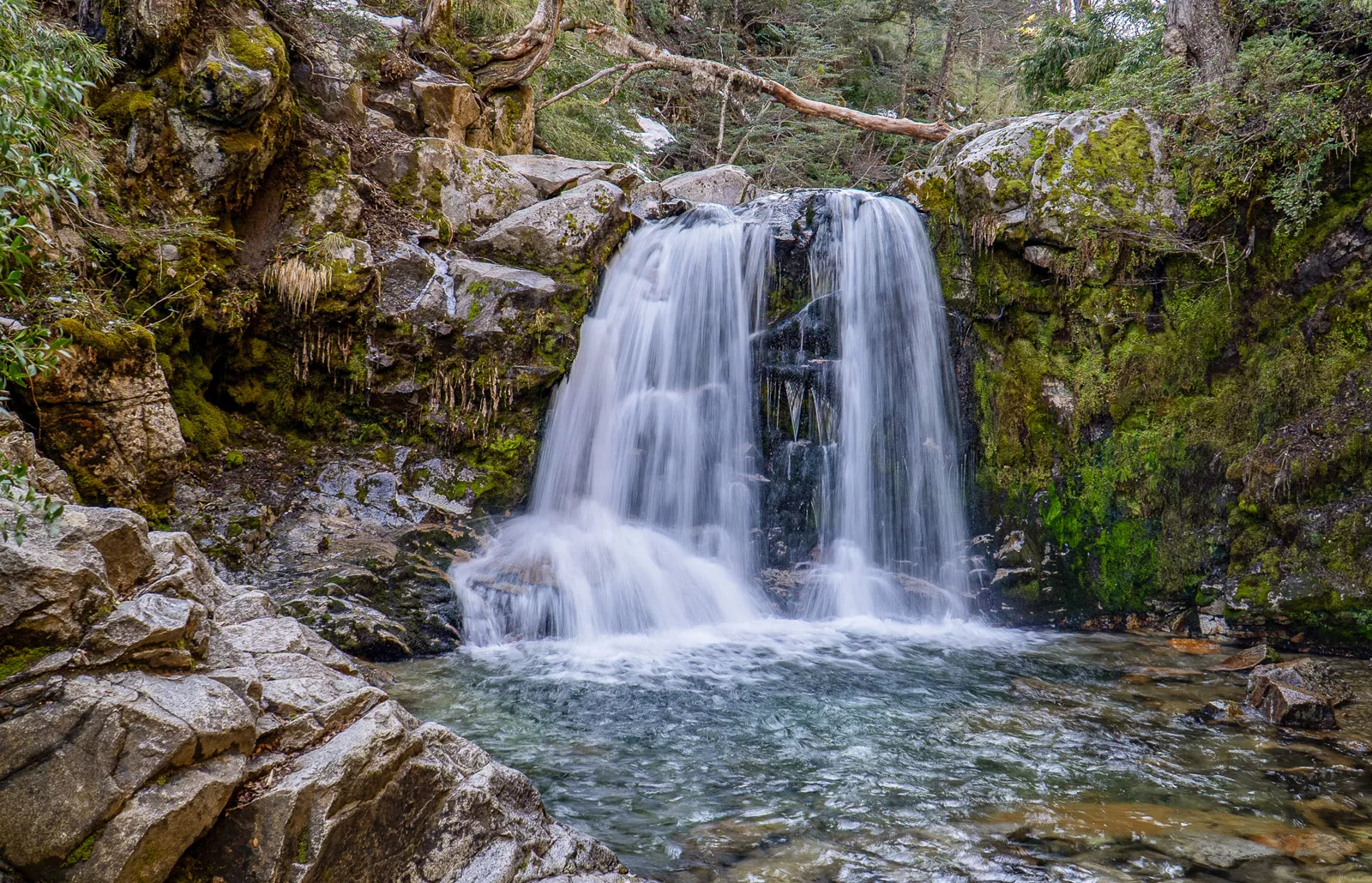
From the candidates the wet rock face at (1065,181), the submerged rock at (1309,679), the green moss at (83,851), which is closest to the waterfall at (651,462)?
the wet rock face at (1065,181)

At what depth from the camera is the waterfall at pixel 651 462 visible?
757 centimetres

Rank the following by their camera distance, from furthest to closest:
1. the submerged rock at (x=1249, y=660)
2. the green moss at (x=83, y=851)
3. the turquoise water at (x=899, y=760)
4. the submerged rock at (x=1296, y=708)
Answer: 1. the submerged rock at (x=1249, y=660)
2. the submerged rock at (x=1296, y=708)
3. the turquoise water at (x=899, y=760)
4. the green moss at (x=83, y=851)

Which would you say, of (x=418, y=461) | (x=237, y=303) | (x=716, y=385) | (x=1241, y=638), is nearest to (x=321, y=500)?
(x=418, y=461)

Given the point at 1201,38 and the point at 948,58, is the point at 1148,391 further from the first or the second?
the point at 948,58

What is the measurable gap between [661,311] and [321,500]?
4.71 m

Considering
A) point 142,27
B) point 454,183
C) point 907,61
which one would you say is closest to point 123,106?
point 142,27

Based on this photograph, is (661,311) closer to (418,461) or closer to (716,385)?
(716,385)

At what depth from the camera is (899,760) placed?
4.72 metres

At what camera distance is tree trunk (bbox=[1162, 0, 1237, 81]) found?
8570mm

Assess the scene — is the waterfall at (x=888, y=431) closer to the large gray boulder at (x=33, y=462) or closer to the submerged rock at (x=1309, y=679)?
the submerged rock at (x=1309, y=679)

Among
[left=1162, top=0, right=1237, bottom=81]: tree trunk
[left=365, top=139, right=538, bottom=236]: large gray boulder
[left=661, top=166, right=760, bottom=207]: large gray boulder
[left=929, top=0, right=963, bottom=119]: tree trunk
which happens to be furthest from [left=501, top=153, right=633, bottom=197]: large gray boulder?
[left=929, top=0, right=963, bottom=119]: tree trunk

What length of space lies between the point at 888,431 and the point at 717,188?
5922mm

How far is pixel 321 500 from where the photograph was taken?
295 inches

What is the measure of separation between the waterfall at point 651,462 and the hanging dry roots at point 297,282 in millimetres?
2810
